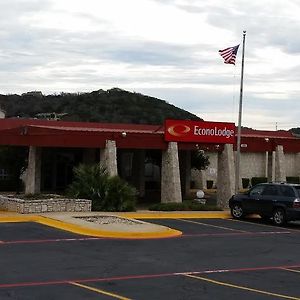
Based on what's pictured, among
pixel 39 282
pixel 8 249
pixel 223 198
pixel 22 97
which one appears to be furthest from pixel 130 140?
pixel 22 97

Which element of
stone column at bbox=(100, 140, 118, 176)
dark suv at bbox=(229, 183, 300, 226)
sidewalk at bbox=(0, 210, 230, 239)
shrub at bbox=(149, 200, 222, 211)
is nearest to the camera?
sidewalk at bbox=(0, 210, 230, 239)

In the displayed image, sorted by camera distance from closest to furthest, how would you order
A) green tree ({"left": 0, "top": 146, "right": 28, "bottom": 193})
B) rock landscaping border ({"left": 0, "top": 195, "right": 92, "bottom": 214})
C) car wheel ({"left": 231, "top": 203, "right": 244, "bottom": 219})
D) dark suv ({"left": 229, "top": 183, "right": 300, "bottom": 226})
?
rock landscaping border ({"left": 0, "top": 195, "right": 92, "bottom": 214}), dark suv ({"left": 229, "top": 183, "right": 300, "bottom": 226}), car wheel ({"left": 231, "top": 203, "right": 244, "bottom": 219}), green tree ({"left": 0, "top": 146, "right": 28, "bottom": 193})

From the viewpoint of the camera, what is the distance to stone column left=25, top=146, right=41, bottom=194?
95.6 ft

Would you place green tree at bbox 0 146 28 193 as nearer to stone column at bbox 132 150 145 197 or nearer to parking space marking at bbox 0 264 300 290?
stone column at bbox 132 150 145 197

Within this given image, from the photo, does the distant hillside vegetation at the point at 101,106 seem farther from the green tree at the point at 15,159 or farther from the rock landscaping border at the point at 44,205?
the rock landscaping border at the point at 44,205

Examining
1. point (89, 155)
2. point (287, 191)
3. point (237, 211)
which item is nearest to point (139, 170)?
point (89, 155)

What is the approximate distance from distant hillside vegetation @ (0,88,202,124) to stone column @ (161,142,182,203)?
77335 mm

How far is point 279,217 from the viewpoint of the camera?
2383cm

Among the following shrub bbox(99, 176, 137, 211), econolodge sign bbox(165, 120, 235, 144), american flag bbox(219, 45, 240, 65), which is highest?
american flag bbox(219, 45, 240, 65)

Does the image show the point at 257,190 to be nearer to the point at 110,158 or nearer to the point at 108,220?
the point at 108,220

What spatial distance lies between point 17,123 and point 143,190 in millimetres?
9228

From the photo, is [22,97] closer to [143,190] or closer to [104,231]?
[143,190]

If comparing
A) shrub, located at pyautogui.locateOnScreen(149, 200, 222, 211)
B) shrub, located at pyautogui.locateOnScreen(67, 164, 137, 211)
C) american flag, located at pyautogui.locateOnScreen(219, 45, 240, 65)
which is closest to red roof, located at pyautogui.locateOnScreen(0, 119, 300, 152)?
shrub, located at pyautogui.locateOnScreen(67, 164, 137, 211)

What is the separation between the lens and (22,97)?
424 ft
